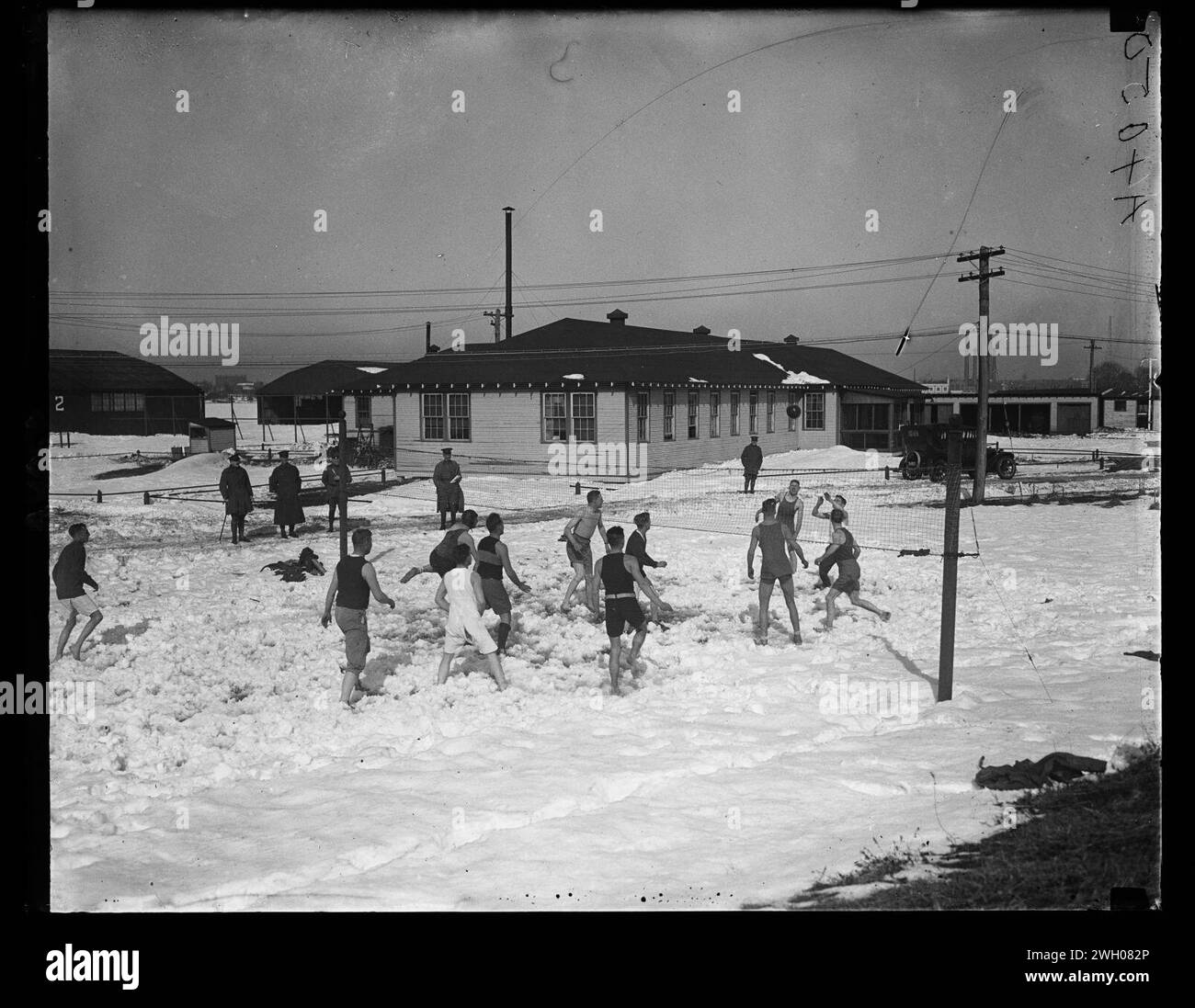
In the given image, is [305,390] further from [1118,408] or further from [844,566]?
[1118,408]

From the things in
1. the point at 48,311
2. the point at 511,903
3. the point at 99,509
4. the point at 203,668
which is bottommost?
the point at 511,903

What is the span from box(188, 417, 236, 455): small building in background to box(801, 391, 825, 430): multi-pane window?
54.5 ft

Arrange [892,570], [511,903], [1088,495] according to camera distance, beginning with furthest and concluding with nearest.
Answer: [1088,495]
[892,570]
[511,903]

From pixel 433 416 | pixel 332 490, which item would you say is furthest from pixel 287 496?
pixel 433 416

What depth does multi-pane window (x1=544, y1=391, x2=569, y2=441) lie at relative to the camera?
76.4ft

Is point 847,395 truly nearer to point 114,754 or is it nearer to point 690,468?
point 690,468

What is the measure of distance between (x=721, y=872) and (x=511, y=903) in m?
1.56

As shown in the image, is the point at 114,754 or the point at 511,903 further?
the point at 114,754

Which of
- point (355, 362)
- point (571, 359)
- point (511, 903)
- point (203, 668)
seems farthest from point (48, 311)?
point (355, 362)

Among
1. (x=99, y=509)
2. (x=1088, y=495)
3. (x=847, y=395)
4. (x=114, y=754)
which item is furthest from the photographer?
(x=847, y=395)

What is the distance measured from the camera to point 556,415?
77.0 ft

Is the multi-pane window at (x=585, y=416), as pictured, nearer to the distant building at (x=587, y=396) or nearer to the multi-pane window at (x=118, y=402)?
the distant building at (x=587, y=396)

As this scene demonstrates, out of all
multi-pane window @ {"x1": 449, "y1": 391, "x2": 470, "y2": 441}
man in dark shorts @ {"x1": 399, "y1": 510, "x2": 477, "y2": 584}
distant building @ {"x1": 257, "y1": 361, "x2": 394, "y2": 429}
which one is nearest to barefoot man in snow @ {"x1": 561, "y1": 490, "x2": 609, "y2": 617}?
man in dark shorts @ {"x1": 399, "y1": 510, "x2": 477, "y2": 584}

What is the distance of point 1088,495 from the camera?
77.2 ft
